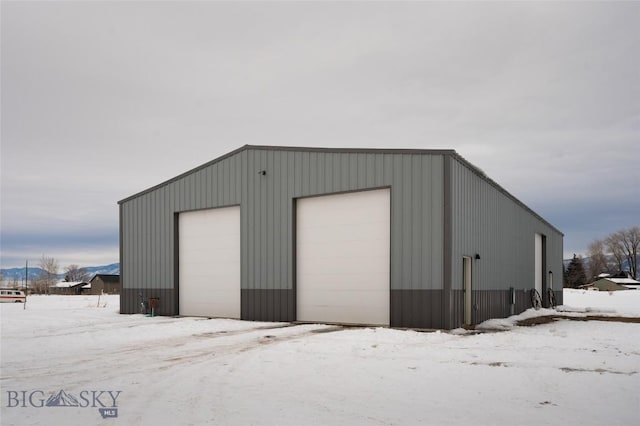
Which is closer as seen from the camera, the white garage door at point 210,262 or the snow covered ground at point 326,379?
the snow covered ground at point 326,379

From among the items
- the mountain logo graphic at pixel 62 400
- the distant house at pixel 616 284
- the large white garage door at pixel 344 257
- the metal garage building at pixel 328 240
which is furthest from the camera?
the distant house at pixel 616 284

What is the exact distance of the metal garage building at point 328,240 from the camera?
1362cm

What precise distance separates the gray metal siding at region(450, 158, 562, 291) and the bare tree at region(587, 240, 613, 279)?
9746 centimetres

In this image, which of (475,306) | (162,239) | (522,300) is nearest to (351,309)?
(475,306)

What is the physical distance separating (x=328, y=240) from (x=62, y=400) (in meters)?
10.1

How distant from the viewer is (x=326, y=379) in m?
7.12

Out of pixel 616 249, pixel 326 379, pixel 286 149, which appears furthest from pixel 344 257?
pixel 616 249

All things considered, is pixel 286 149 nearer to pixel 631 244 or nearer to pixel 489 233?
pixel 489 233

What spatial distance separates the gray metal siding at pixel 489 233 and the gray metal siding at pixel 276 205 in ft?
2.60

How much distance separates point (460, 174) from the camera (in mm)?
14203

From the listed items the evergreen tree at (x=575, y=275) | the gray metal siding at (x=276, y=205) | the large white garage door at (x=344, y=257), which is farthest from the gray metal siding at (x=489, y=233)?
the evergreen tree at (x=575, y=275)

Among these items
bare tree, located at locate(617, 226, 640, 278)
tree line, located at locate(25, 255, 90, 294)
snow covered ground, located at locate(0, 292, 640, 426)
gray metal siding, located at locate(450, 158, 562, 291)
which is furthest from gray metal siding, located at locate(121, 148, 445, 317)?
bare tree, located at locate(617, 226, 640, 278)

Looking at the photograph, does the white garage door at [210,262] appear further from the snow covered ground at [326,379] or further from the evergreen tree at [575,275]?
the evergreen tree at [575,275]

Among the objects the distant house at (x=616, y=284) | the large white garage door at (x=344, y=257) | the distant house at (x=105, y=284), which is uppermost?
Answer: the large white garage door at (x=344, y=257)
